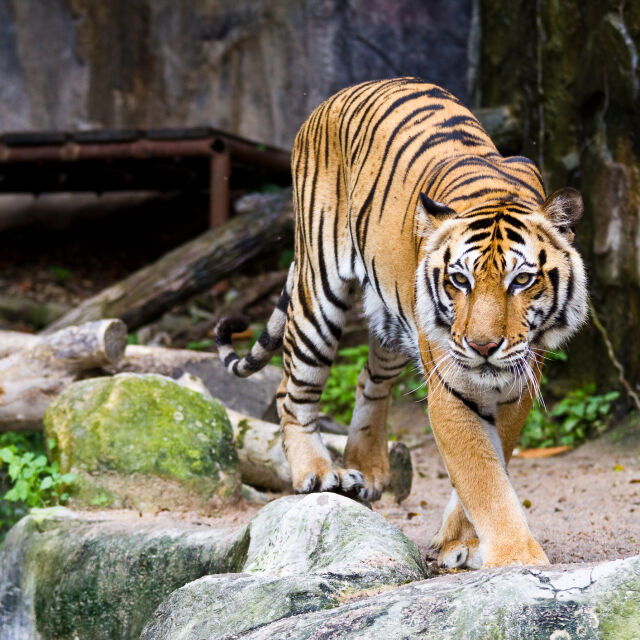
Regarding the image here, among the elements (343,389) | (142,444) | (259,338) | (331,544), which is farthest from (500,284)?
(343,389)

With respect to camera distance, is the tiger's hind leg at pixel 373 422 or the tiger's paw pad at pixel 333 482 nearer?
the tiger's paw pad at pixel 333 482

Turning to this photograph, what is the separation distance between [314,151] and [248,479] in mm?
1910

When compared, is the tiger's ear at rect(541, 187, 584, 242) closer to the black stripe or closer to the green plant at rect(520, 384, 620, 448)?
the black stripe

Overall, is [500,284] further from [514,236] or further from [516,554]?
[516,554]

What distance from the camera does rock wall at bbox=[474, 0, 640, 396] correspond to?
6.18 metres

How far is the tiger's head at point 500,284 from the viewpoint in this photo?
2.79 m

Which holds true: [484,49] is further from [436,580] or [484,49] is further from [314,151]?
[436,580]

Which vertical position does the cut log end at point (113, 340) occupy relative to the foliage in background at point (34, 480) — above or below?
above

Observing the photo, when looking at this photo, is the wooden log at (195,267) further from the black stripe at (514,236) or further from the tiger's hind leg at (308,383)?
the black stripe at (514,236)

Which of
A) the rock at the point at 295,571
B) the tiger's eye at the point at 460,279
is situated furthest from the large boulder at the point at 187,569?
the tiger's eye at the point at 460,279

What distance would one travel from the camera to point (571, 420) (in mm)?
6676

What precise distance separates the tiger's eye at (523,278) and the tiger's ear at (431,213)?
350 mm

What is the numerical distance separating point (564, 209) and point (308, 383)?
1692 mm

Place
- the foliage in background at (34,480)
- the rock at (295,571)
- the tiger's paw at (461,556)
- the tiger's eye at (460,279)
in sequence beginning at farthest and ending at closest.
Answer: the foliage in background at (34,480)
the tiger's paw at (461,556)
the tiger's eye at (460,279)
the rock at (295,571)
